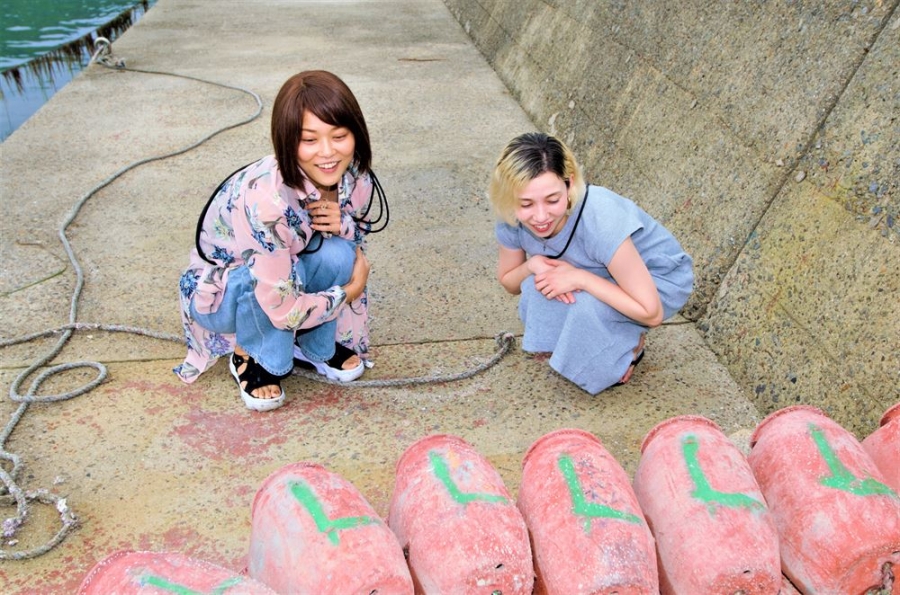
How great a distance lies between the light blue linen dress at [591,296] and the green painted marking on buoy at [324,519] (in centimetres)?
135

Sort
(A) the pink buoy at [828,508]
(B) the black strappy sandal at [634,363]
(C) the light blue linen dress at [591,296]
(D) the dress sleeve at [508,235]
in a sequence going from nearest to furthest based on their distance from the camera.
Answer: (A) the pink buoy at [828,508], (C) the light blue linen dress at [591,296], (D) the dress sleeve at [508,235], (B) the black strappy sandal at [634,363]

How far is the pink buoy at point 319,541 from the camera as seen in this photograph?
168 centimetres

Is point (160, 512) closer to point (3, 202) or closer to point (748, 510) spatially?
point (748, 510)

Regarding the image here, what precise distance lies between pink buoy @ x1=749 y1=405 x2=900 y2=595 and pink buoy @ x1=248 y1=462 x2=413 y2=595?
0.89 meters

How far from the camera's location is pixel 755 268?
3145mm

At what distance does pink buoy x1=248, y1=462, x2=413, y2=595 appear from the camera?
1.68 meters

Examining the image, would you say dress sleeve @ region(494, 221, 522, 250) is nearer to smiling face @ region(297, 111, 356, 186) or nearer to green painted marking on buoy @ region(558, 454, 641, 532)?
smiling face @ region(297, 111, 356, 186)

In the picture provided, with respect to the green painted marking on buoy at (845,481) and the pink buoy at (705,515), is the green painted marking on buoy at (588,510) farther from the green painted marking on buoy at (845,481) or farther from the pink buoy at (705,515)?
the green painted marking on buoy at (845,481)

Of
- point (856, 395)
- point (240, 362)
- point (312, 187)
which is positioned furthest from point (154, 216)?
point (856, 395)

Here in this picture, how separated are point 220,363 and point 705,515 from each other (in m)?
2.10

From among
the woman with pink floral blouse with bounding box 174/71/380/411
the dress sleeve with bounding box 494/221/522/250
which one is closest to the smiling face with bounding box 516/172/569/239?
the dress sleeve with bounding box 494/221/522/250

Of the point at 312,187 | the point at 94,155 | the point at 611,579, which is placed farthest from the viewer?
the point at 94,155

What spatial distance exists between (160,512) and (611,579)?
1.44 m

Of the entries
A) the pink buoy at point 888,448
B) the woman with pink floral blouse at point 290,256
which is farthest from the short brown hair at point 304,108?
the pink buoy at point 888,448
